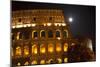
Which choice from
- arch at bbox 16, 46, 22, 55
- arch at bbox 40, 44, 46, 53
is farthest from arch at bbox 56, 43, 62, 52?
arch at bbox 16, 46, 22, 55

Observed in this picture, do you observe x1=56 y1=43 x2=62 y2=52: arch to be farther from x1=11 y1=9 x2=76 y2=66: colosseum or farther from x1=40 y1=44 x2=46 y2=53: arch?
x1=40 y1=44 x2=46 y2=53: arch

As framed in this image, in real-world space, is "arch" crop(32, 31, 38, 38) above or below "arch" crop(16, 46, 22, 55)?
above

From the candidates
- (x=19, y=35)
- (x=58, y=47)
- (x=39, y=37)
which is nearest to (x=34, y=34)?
(x=39, y=37)

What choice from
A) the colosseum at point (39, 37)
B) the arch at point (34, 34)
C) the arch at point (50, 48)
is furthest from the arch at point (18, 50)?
the arch at point (50, 48)

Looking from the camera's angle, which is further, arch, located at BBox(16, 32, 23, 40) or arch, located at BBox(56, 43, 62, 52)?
arch, located at BBox(56, 43, 62, 52)

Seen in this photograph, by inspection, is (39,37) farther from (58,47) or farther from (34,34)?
(58,47)

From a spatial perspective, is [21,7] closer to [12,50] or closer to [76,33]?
[12,50]

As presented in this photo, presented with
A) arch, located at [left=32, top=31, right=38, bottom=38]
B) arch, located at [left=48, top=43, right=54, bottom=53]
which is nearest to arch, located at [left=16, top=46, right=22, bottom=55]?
arch, located at [left=32, top=31, right=38, bottom=38]

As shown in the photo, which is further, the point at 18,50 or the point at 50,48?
the point at 50,48
